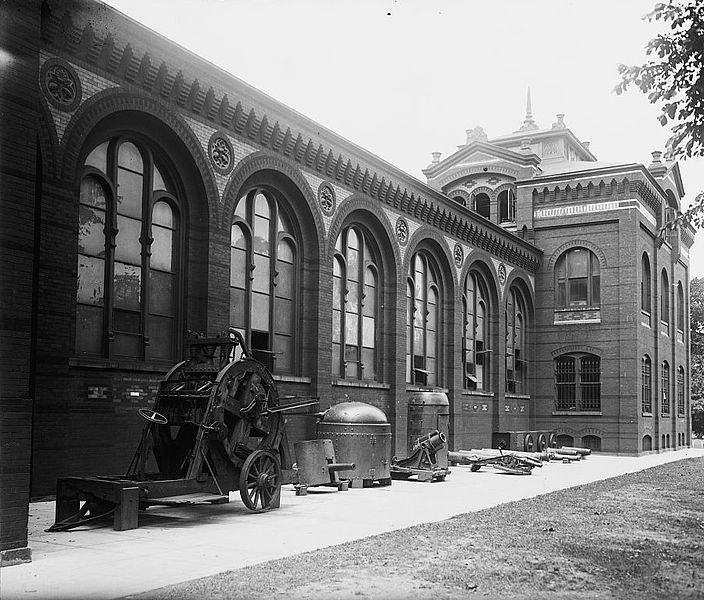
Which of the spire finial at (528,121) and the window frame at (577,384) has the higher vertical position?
the spire finial at (528,121)

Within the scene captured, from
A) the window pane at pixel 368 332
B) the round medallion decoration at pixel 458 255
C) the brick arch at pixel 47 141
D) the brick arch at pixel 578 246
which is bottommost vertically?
the window pane at pixel 368 332

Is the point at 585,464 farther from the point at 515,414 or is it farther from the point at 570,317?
the point at 570,317

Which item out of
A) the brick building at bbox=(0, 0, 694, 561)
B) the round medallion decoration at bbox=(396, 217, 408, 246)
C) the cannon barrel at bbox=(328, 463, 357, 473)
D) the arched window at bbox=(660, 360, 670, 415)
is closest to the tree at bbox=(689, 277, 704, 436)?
the arched window at bbox=(660, 360, 670, 415)

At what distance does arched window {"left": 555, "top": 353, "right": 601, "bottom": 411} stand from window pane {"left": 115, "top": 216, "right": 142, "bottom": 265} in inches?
970

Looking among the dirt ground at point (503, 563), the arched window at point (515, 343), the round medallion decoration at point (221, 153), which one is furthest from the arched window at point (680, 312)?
the dirt ground at point (503, 563)

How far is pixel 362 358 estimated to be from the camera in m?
25.3

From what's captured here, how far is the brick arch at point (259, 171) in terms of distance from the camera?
1911 cm

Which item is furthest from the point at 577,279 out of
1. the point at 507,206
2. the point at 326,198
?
the point at 326,198

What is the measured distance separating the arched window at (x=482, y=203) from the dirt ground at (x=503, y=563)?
26.7 meters

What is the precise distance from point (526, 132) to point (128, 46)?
110 ft

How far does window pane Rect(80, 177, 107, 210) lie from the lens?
1611 centimetres

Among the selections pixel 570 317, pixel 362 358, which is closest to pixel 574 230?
pixel 570 317

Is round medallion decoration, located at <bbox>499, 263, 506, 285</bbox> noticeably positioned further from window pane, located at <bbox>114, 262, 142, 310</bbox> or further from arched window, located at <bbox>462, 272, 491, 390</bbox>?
window pane, located at <bbox>114, 262, 142, 310</bbox>

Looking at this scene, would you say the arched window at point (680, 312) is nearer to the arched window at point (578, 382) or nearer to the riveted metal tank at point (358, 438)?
the arched window at point (578, 382)
